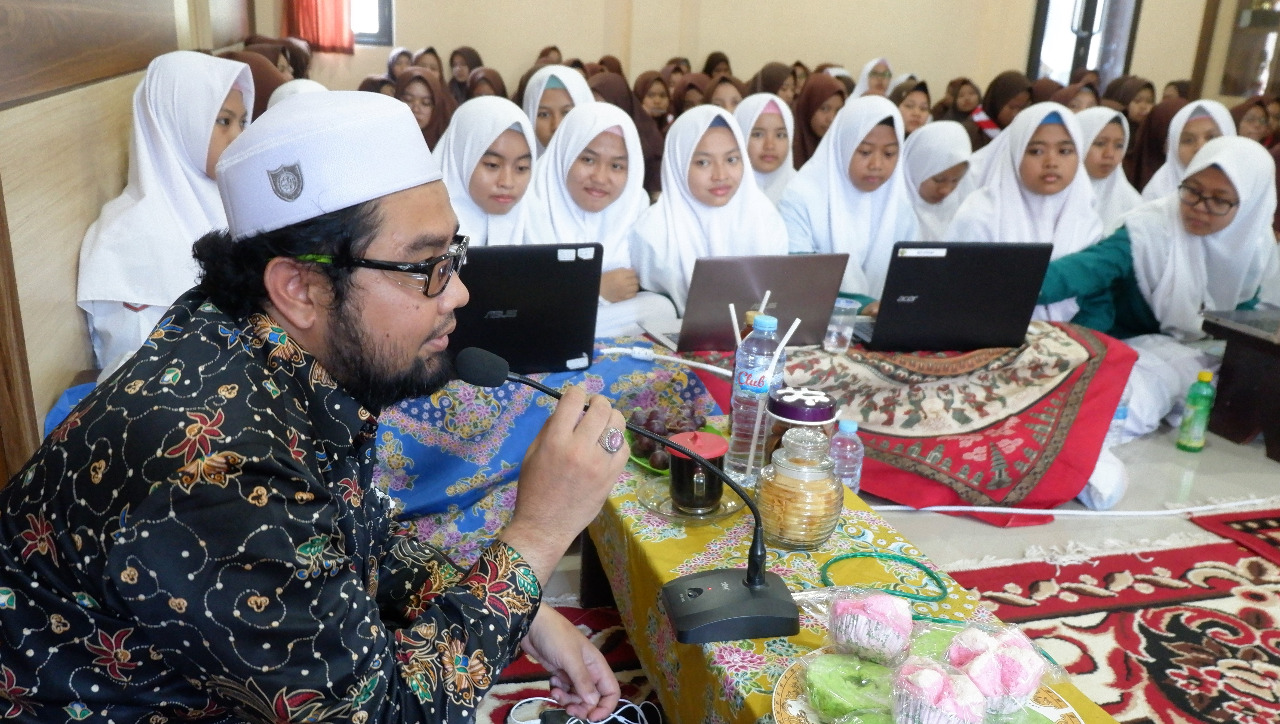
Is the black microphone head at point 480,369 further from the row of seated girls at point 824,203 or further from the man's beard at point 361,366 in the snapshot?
the row of seated girls at point 824,203

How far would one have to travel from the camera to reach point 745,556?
1.23 m

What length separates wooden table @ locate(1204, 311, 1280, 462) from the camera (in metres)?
2.84

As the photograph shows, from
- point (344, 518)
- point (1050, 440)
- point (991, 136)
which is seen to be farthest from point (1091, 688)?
point (991, 136)

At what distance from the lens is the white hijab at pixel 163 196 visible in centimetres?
199

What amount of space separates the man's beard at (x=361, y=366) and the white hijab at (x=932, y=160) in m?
2.80

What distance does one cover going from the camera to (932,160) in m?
3.58

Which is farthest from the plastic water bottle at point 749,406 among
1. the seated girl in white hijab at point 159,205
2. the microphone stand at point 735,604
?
the seated girl in white hijab at point 159,205

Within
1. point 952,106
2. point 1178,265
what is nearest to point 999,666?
point 1178,265

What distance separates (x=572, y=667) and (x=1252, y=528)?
2.08 m

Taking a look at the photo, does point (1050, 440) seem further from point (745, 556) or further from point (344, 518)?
point (344, 518)

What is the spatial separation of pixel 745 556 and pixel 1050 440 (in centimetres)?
143

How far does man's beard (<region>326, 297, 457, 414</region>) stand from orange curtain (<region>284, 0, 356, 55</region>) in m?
7.63

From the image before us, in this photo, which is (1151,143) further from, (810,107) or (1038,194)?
(1038,194)

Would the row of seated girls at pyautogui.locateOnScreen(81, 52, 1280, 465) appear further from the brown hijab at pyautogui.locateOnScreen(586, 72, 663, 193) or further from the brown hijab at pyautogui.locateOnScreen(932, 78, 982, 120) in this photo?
the brown hijab at pyautogui.locateOnScreen(932, 78, 982, 120)
